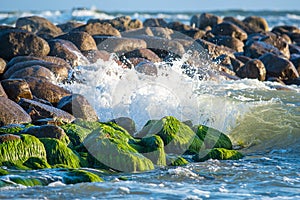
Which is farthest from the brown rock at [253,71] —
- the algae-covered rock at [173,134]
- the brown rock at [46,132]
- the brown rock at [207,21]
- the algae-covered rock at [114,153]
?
the brown rock at [207,21]

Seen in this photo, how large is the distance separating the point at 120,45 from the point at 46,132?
6.58 meters

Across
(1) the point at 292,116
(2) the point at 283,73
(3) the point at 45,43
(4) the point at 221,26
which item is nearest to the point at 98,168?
(1) the point at 292,116

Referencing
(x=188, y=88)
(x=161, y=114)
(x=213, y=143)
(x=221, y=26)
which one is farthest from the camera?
(x=221, y=26)

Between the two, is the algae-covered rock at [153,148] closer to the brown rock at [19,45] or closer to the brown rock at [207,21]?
the brown rock at [19,45]

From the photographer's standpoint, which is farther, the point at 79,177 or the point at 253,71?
the point at 253,71

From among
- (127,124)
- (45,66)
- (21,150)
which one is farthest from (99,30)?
(21,150)

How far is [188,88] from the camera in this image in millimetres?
9430

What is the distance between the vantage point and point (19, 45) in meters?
11.4

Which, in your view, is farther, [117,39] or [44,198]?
[117,39]

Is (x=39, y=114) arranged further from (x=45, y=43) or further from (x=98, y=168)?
(x=45, y=43)

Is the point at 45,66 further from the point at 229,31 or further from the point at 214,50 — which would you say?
the point at 229,31

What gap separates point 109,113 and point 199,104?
137 centimetres

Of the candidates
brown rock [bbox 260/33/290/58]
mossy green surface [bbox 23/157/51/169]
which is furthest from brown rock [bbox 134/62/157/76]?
brown rock [bbox 260/33/290/58]

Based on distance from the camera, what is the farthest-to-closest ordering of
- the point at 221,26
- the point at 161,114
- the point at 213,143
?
1. the point at 221,26
2. the point at 161,114
3. the point at 213,143
